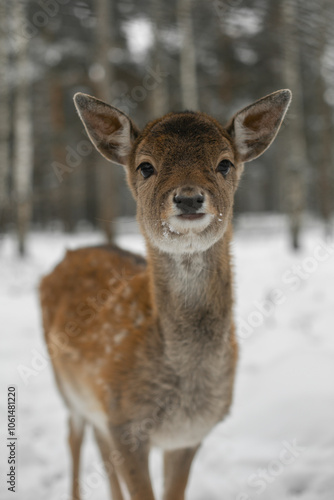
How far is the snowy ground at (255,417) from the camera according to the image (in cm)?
293

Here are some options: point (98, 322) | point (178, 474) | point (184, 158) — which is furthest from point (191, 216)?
point (178, 474)

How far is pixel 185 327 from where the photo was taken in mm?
2252

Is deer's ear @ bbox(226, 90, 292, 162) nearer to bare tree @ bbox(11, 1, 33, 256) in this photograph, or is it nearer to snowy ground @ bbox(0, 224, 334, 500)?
snowy ground @ bbox(0, 224, 334, 500)

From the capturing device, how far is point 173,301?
7.46 feet

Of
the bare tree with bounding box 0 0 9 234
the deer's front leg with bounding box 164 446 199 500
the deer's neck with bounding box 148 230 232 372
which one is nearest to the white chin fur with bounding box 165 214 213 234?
the deer's neck with bounding box 148 230 232 372

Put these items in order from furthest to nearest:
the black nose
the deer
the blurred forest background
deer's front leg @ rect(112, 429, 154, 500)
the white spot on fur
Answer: the white spot on fur
deer's front leg @ rect(112, 429, 154, 500)
the deer
the black nose
the blurred forest background

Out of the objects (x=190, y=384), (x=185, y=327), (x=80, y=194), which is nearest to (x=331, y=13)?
(x=185, y=327)

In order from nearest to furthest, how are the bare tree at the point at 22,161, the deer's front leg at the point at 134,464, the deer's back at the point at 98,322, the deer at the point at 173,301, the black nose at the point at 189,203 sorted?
the black nose at the point at 189,203, the deer at the point at 173,301, the deer's front leg at the point at 134,464, the deer's back at the point at 98,322, the bare tree at the point at 22,161

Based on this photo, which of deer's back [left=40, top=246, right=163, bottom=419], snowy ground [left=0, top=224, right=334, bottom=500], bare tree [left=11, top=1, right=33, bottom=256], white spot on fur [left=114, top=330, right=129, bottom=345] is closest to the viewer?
deer's back [left=40, top=246, right=163, bottom=419]

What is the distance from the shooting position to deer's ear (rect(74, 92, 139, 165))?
2139 millimetres

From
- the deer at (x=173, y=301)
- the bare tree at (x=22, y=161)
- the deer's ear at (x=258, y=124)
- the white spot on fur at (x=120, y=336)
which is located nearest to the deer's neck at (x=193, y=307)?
the deer at (x=173, y=301)

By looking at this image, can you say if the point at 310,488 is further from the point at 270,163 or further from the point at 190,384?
the point at 270,163

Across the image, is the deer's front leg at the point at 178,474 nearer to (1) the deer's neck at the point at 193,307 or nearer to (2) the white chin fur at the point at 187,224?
(1) the deer's neck at the point at 193,307

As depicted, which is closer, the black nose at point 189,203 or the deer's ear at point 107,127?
the black nose at point 189,203
